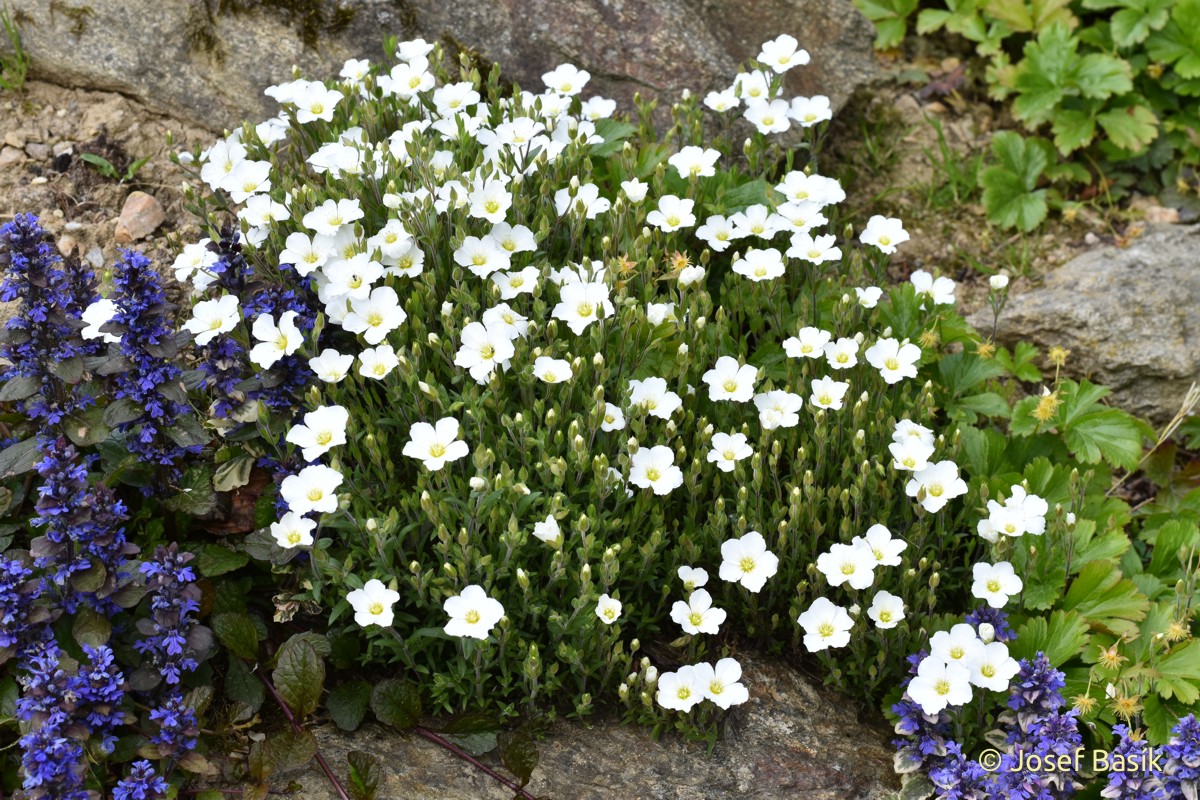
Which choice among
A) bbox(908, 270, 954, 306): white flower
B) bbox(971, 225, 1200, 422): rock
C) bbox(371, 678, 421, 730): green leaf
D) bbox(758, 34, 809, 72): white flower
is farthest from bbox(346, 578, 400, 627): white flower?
bbox(971, 225, 1200, 422): rock

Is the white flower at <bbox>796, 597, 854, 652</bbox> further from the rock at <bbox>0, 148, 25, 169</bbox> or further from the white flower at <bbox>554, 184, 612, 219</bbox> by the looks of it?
the rock at <bbox>0, 148, 25, 169</bbox>

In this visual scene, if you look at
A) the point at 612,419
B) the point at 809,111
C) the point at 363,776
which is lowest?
the point at 363,776

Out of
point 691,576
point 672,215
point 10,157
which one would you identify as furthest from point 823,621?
point 10,157

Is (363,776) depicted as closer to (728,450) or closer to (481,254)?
(728,450)

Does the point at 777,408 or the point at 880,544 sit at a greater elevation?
the point at 777,408

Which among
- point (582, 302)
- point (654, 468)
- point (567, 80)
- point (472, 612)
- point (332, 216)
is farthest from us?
point (567, 80)

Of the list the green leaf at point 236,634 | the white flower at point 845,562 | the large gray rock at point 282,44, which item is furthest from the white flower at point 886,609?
the large gray rock at point 282,44

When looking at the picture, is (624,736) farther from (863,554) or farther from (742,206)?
(742,206)
